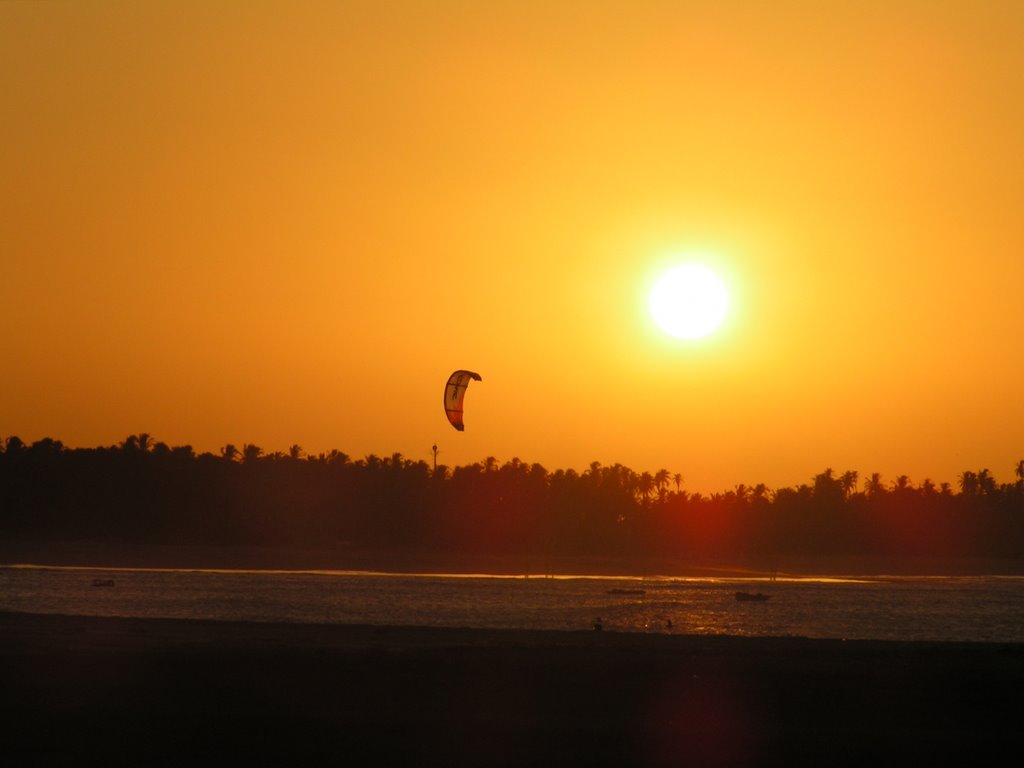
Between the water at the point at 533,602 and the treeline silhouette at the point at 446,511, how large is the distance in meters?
31.9

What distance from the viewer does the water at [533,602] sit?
101 ft

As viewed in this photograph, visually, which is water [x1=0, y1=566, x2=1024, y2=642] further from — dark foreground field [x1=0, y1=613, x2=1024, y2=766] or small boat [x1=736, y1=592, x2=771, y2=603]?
dark foreground field [x1=0, y1=613, x2=1024, y2=766]

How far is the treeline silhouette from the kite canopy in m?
56.8

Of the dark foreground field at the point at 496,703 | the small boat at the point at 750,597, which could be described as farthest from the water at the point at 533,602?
the dark foreground field at the point at 496,703

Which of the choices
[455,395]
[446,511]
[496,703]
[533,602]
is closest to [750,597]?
[533,602]

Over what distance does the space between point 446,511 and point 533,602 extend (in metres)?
55.4

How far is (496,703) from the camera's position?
1483 centimetres

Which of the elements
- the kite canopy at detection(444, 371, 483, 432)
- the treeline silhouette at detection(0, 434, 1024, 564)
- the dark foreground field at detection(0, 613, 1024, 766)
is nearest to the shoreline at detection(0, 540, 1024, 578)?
the treeline silhouette at detection(0, 434, 1024, 564)

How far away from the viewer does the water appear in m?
30.8

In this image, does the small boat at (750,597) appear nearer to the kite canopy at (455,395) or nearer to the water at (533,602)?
the water at (533,602)

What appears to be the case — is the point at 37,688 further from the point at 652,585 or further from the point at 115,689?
the point at 652,585

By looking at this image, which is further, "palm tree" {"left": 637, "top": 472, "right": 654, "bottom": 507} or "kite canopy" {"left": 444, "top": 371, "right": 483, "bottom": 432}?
"palm tree" {"left": 637, "top": 472, "right": 654, "bottom": 507}

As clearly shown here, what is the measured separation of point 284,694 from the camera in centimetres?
1504

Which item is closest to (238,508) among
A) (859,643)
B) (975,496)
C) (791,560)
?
(791,560)
